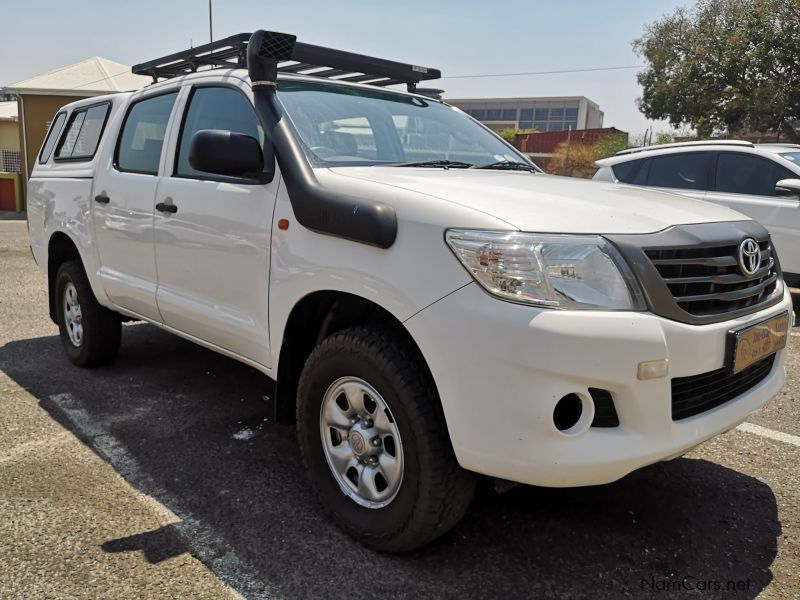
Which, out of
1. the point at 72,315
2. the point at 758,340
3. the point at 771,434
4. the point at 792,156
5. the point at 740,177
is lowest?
the point at 771,434

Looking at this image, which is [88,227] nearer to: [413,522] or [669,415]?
[413,522]

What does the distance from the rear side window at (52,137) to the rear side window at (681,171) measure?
5841mm

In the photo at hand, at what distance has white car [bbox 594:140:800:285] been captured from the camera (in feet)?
22.7

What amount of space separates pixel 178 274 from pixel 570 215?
2174 mm

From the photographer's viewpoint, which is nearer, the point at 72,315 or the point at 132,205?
the point at 132,205

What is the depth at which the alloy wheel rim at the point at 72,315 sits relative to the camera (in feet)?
16.1

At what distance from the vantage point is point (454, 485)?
2.41 metres

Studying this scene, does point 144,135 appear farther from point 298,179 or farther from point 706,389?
point 706,389

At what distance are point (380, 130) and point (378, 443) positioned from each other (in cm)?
161

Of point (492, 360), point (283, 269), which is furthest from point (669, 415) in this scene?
point (283, 269)

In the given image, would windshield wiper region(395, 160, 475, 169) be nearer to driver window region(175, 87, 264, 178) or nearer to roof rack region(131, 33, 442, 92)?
driver window region(175, 87, 264, 178)

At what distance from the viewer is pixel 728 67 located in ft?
85.7

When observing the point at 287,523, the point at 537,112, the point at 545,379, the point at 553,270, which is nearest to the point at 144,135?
the point at 287,523

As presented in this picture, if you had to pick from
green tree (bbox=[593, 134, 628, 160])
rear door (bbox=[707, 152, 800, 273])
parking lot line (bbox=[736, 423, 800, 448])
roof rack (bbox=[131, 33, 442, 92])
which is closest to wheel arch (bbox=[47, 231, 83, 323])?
roof rack (bbox=[131, 33, 442, 92])
